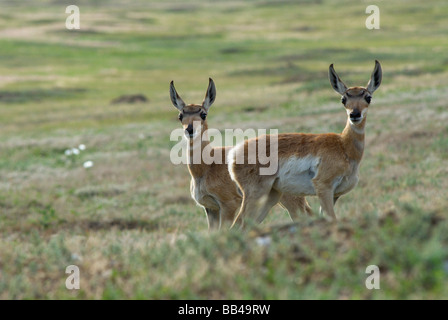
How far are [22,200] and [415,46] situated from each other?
231ft

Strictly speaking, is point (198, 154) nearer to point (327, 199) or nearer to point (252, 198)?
point (252, 198)

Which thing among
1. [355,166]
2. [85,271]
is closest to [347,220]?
[355,166]

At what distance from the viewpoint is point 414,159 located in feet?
62.2

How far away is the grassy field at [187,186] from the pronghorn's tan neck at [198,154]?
120 centimetres

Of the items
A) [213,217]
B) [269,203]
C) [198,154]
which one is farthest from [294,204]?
[198,154]

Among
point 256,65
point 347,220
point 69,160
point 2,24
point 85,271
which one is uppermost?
point 2,24

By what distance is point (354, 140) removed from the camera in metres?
10.3

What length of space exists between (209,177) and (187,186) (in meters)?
9.15

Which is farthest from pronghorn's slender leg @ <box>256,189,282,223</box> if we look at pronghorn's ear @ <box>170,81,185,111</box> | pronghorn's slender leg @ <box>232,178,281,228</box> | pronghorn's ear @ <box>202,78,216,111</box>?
pronghorn's ear @ <box>170,81,185,111</box>

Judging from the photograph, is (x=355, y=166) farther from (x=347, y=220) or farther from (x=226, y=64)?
(x=226, y=64)

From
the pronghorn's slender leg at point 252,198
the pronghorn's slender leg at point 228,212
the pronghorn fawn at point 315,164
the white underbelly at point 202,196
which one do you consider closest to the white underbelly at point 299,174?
the pronghorn fawn at point 315,164

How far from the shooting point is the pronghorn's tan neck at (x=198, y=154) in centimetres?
1133

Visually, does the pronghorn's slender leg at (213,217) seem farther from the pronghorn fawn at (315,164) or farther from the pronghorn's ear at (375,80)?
the pronghorn's ear at (375,80)
